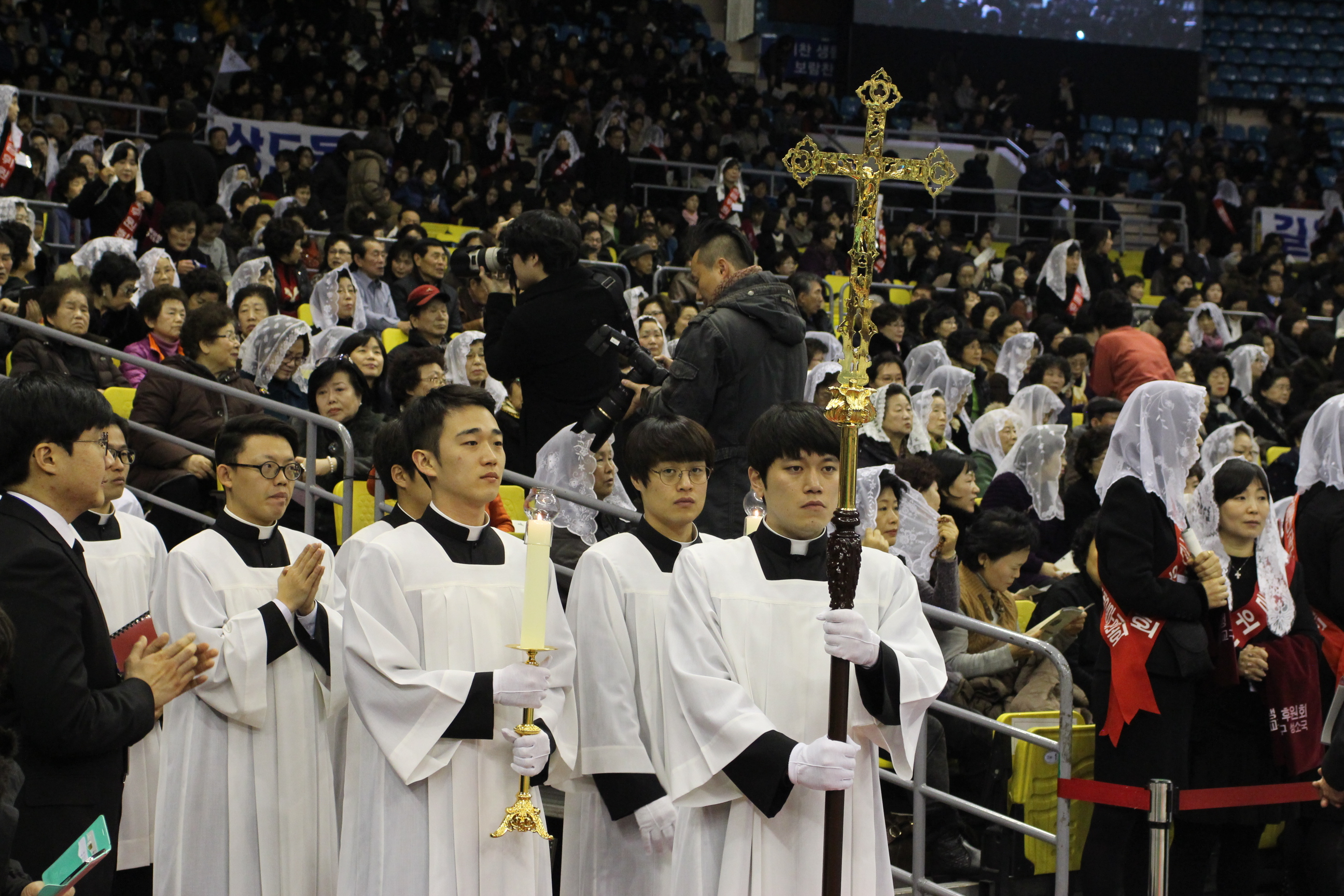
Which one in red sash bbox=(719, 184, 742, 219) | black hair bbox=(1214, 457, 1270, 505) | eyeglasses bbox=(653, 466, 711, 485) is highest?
red sash bbox=(719, 184, 742, 219)

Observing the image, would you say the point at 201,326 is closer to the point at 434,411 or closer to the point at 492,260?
the point at 492,260

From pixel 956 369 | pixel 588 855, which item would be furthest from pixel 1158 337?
pixel 588 855

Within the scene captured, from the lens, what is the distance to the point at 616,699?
3979mm

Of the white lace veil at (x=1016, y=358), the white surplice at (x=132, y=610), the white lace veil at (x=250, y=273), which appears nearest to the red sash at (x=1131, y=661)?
the white surplice at (x=132, y=610)

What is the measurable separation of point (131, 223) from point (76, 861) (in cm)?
912

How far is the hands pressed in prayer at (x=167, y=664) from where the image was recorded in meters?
3.35

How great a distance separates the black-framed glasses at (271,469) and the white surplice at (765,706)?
1.32 metres

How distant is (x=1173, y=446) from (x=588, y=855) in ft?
7.85

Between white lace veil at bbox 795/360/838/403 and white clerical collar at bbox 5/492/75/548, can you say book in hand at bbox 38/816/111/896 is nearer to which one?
white clerical collar at bbox 5/492/75/548

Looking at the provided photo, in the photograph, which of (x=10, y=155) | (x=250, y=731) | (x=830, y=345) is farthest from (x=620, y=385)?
(x=10, y=155)

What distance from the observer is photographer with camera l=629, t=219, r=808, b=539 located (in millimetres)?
5203

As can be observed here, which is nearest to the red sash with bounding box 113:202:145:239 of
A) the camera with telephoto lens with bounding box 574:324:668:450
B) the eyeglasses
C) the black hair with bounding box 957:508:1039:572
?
the camera with telephoto lens with bounding box 574:324:668:450

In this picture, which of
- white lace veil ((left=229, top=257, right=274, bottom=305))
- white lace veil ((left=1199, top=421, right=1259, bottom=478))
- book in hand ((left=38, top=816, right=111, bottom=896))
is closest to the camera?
Answer: book in hand ((left=38, top=816, right=111, bottom=896))

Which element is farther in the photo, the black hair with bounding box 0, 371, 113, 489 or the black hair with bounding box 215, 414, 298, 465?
Result: the black hair with bounding box 215, 414, 298, 465
